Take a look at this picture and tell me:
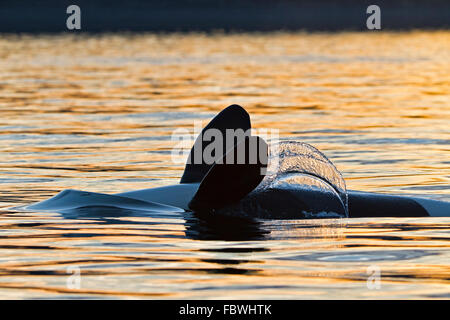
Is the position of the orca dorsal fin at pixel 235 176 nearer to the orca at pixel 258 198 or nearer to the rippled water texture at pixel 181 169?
the orca at pixel 258 198

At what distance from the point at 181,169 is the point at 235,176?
6.26m

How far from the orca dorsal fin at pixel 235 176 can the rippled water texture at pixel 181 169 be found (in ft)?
0.94

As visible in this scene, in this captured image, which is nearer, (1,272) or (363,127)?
(1,272)

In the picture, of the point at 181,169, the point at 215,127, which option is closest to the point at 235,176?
the point at 215,127

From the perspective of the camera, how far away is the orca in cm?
1241

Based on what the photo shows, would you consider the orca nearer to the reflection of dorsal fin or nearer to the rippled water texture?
the reflection of dorsal fin

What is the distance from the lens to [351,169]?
57.8ft

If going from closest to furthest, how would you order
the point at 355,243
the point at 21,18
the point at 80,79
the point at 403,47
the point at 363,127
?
the point at 355,243, the point at 363,127, the point at 80,79, the point at 403,47, the point at 21,18

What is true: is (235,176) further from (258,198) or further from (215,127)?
(215,127)

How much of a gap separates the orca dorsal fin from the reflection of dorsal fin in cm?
98

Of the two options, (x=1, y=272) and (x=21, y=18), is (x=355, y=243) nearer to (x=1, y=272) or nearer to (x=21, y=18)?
(x=1, y=272)

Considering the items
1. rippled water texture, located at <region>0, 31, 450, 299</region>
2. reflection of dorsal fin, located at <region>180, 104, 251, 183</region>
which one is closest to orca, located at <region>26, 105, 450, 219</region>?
reflection of dorsal fin, located at <region>180, 104, 251, 183</region>

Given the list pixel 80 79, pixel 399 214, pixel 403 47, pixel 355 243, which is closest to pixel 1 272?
pixel 355 243
